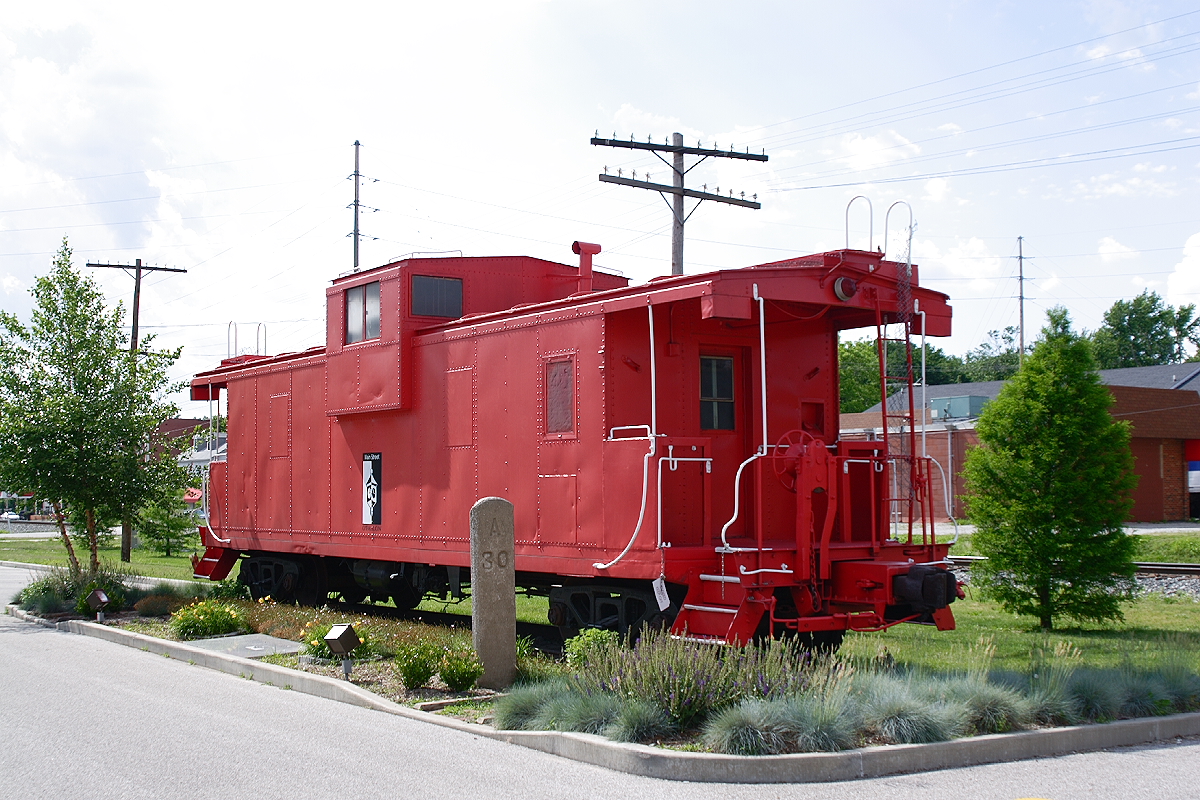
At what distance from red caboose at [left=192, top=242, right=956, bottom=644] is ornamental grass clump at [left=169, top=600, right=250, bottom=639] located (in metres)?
1.67

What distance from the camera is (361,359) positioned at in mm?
13617

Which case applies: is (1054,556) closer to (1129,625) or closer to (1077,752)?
(1129,625)

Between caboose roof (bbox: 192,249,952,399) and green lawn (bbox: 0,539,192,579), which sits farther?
green lawn (bbox: 0,539,192,579)

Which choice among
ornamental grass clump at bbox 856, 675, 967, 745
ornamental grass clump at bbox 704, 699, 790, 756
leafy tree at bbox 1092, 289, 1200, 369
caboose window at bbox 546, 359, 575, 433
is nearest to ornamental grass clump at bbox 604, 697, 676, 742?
ornamental grass clump at bbox 704, 699, 790, 756

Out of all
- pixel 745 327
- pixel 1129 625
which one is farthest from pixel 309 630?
pixel 1129 625

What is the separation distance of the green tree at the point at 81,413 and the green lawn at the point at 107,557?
5131 mm

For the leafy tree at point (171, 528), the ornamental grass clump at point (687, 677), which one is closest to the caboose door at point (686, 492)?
the ornamental grass clump at point (687, 677)

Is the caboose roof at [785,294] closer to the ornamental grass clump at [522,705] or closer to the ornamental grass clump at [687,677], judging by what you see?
the ornamental grass clump at [687,677]

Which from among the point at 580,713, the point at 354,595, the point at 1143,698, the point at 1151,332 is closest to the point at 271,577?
the point at 354,595

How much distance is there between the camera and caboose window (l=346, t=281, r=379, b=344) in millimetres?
13484

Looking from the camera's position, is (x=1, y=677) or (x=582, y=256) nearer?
(x=1, y=677)

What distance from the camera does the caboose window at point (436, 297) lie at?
1310 cm

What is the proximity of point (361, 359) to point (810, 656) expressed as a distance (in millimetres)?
7043

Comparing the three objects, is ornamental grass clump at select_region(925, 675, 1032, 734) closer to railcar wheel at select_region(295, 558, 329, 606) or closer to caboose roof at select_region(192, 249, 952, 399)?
caboose roof at select_region(192, 249, 952, 399)
